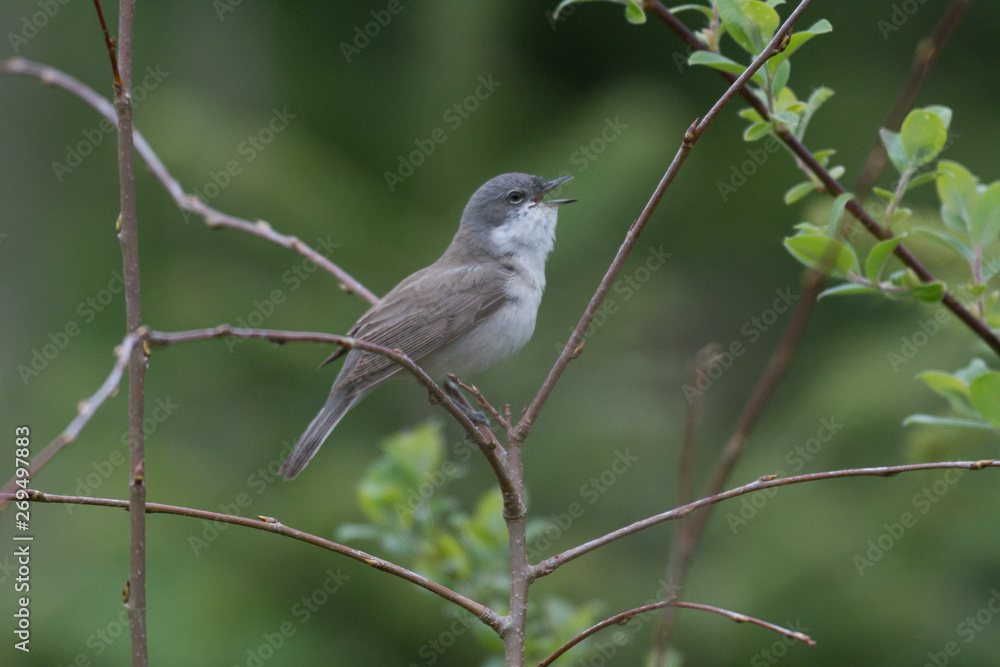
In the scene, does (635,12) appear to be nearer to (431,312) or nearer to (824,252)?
(824,252)

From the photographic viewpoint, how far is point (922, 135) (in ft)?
6.10

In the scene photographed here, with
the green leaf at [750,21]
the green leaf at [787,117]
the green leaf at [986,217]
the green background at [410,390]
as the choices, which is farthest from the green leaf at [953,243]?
the green background at [410,390]

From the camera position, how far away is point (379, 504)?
2.68 metres

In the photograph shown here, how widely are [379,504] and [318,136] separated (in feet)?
9.20

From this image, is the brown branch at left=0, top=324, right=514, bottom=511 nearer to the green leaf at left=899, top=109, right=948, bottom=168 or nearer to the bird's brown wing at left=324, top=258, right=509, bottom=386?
the green leaf at left=899, top=109, right=948, bottom=168

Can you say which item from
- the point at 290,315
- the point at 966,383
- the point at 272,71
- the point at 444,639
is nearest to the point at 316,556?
the point at 444,639

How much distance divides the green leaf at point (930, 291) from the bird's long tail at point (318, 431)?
196cm

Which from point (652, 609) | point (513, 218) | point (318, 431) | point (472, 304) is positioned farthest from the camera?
point (513, 218)

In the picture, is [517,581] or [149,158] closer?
[517,581]

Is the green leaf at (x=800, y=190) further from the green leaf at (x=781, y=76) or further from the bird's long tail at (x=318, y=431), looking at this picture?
the bird's long tail at (x=318, y=431)

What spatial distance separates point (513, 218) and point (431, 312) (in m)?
0.57

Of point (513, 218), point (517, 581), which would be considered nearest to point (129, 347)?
point (517, 581)

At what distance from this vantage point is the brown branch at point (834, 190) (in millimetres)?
1799

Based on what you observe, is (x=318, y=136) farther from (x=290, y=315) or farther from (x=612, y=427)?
(x=612, y=427)
